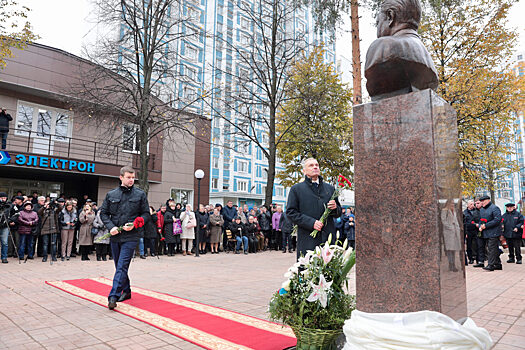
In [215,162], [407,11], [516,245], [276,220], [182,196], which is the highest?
[215,162]

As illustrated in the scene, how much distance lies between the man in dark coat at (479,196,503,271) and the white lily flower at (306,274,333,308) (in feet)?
31.8

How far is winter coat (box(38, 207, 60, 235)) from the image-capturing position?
12.1 meters

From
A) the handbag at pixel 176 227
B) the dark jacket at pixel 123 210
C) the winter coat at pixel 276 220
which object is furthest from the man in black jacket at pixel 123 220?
the winter coat at pixel 276 220

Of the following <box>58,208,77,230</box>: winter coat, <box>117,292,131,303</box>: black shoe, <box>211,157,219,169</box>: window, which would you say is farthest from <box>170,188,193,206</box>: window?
<box>117,292,131,303</box>: black shoe

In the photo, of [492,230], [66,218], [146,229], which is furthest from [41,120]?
[492,230]

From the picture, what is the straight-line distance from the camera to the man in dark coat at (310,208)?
4461 millimetres

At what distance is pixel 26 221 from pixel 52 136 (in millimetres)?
9070

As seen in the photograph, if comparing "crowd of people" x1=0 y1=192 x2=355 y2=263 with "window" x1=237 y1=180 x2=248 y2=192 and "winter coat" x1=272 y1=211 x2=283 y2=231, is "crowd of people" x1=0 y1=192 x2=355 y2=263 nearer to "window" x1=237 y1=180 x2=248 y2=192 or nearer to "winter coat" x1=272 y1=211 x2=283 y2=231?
"winter coat" x1=272 y1=211 x2=283 y2=231

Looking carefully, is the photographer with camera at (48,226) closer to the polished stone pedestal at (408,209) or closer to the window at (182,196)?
the polished stone pedestal at (408,209)

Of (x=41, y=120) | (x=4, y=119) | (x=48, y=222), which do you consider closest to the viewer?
(x=48, y=222)

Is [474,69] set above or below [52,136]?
above

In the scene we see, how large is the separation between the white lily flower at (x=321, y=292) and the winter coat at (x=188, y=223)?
39.4 ft

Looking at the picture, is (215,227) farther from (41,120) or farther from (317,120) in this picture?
(41,120)

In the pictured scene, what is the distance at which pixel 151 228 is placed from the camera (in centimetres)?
1388
